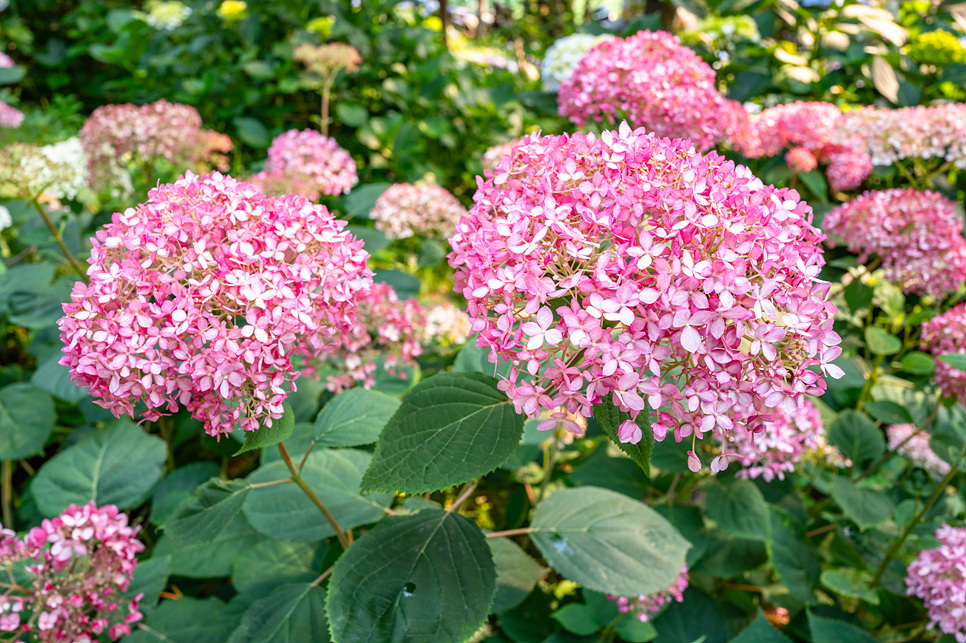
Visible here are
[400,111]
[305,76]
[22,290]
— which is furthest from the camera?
[400,111]

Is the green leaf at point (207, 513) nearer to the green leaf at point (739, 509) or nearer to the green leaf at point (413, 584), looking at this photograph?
the green leaf at point (413, 584)

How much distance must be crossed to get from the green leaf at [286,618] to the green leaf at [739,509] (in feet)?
3.28

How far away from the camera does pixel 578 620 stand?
1451mm

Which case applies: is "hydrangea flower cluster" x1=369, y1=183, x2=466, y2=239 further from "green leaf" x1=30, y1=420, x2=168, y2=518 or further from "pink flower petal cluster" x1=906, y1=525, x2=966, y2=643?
"pink flower petal cluster" x1=906, y1=525, x2=966, y2=643

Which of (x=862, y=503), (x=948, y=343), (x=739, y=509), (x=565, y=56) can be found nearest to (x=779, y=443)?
(x=739, y=509)

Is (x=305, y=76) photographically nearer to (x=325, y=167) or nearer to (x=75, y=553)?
(x=325, y=167)

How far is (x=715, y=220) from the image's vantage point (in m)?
0.73

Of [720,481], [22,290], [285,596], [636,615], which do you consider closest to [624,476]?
[720,481]

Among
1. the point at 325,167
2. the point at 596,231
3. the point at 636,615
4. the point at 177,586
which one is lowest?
the point at 177,586

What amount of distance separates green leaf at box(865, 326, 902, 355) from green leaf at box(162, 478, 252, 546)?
192 cm

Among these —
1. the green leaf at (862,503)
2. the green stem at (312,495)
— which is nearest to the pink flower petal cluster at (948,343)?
the green leaf at (862,503)

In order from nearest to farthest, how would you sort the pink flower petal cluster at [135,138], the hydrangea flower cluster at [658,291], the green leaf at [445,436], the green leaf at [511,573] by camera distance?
the hydrangea flower cluster at [658,291] < the green leaf at [445,436] < the green leaf at [511,573] < the pink flower petal cluster at [135,138]

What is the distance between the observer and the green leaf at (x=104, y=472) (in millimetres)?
1562

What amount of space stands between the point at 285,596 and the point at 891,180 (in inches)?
106
